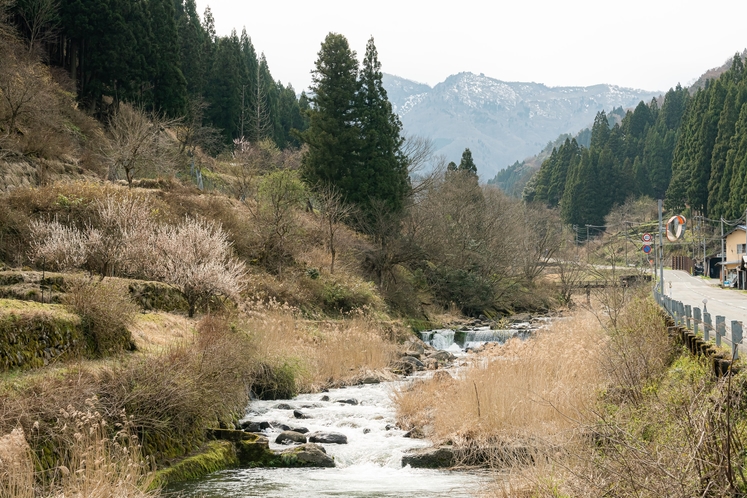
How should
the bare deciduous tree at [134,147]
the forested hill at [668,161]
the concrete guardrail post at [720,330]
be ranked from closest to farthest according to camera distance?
the concrete guardrail post at [720,330] → the bare deciduous tree at [134,147] → the forested hill at [668,161]

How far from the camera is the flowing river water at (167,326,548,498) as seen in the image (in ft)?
33.8

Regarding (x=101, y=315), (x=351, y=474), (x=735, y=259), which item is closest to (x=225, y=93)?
(x=735, y=259)

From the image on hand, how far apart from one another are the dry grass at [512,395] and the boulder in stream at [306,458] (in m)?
2.22

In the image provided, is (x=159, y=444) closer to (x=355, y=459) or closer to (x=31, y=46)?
(x=355, y=459)

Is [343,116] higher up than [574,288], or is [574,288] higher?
[343,116]

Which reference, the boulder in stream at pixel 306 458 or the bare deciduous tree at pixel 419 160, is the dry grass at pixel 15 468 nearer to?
the boulder in stream at pixel 306 458

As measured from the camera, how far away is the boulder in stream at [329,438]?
523 inches

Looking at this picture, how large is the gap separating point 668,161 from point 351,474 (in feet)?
348

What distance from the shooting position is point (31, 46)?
37.8 m

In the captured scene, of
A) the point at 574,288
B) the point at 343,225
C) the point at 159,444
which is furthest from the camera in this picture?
the point at 574,288

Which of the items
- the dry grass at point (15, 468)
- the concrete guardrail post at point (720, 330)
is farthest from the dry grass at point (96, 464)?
the concrete guardrail post at point (720, 330)

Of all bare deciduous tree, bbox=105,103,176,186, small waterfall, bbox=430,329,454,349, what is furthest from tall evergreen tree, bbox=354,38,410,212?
bare deciduous tree, bbox=105,103,176,186

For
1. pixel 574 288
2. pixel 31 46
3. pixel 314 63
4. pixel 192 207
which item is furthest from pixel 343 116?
pixel 574 288

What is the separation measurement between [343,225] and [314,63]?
10.8m
